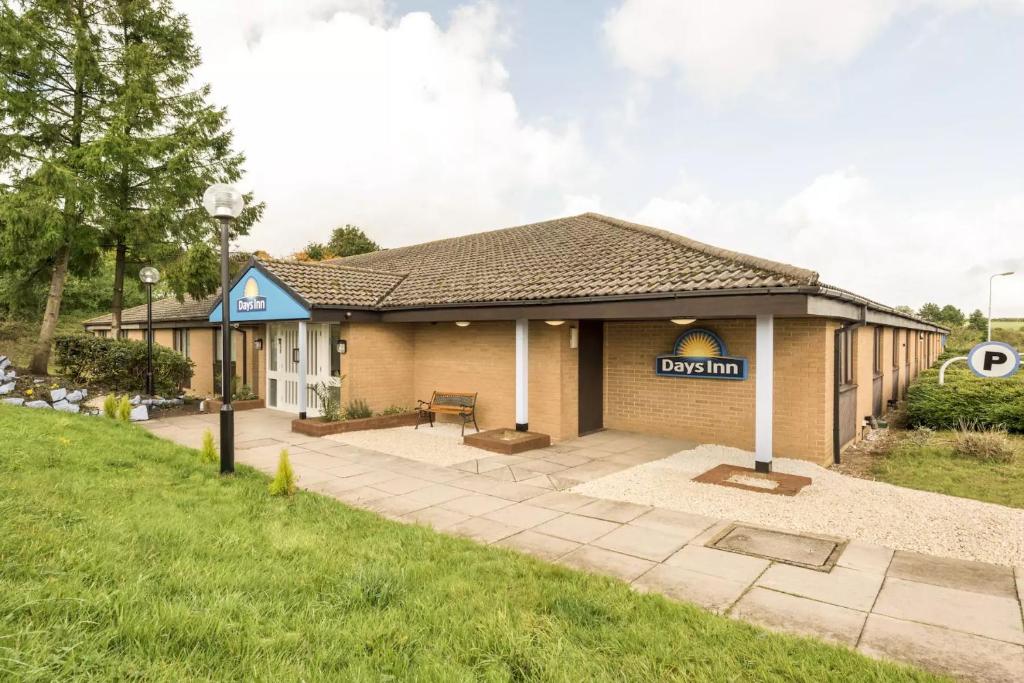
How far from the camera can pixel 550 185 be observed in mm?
22000

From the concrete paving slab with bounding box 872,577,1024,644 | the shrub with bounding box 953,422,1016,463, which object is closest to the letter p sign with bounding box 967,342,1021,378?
the shrub with bounding box 953,422,1016,463

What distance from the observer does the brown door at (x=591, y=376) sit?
1141 cm

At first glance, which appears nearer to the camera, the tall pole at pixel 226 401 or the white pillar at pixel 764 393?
the tall pole at pixel 226 401

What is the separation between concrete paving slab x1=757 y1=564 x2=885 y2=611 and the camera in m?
4.14

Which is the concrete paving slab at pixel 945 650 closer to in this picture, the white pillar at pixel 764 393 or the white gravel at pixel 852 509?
the white gravel at pixel 852 509

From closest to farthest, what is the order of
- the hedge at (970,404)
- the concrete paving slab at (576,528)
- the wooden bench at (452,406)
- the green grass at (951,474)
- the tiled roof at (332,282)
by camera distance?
the concrete paving slab at (576,528), the green grass at (951,474), the wooden bench at (452,406), the hedge at (970,404), the tiled roof at (332,282)

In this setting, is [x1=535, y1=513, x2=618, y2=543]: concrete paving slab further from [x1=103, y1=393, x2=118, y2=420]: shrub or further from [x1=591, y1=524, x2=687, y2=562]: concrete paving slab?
[x1=103, y1=393, x2=118, y2=420]: shrub

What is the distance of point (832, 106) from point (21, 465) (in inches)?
729

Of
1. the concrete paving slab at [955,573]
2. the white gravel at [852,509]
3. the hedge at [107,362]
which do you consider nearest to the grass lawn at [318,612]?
the concrete paving slab at [955,573]

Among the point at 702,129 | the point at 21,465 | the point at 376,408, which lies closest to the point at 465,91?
the point at 702,129

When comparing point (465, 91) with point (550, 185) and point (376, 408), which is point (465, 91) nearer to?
point (550, 185)

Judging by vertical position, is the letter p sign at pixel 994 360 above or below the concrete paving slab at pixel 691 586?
above

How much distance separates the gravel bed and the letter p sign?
9.06 metres

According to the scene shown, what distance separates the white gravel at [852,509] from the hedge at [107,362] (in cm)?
1449
